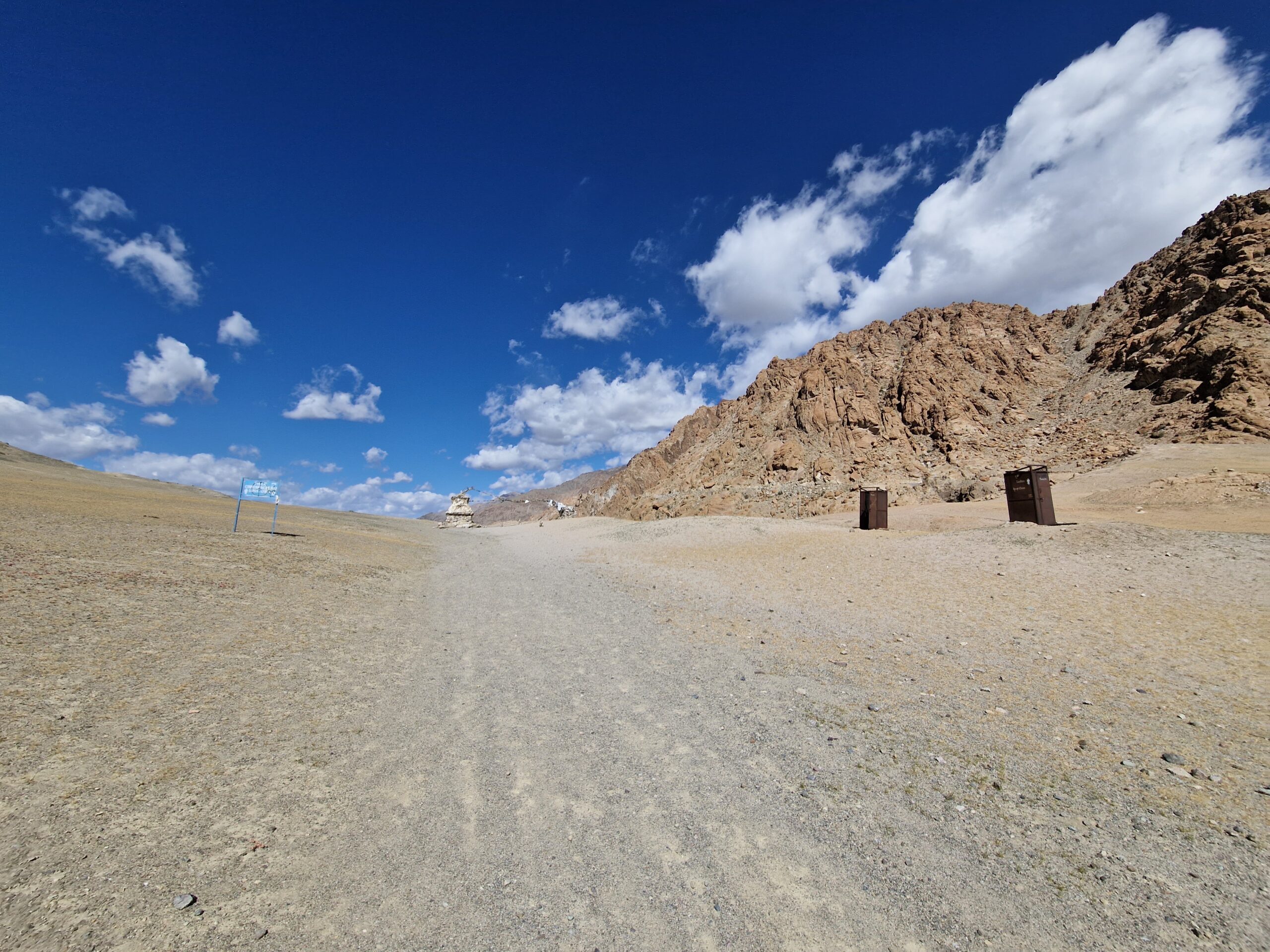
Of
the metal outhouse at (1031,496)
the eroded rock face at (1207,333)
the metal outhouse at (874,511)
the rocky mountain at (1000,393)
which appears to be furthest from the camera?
the rocky mountain at (1000,393)

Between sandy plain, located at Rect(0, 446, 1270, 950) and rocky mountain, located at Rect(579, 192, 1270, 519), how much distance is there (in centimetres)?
2652

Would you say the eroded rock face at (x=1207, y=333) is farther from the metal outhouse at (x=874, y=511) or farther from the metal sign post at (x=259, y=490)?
the metal sign post at (x=259, y=490)

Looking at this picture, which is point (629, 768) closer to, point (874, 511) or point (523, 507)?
point (874, 511)

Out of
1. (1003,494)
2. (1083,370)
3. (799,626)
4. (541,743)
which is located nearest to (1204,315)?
(1083,370)

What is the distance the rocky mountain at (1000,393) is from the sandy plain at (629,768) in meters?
26.5

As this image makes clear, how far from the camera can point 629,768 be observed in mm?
3709

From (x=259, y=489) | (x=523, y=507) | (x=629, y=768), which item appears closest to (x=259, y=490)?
(x=259, y=489)

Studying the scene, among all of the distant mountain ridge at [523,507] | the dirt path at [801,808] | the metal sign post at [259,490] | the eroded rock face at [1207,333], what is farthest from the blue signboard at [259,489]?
the distant mountain ridge at [523,507]

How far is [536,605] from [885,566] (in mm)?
7885

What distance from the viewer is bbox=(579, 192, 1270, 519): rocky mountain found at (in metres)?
29.9

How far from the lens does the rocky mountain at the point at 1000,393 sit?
29875 mm

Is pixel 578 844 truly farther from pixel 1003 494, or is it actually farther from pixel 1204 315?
pixel 1204 315

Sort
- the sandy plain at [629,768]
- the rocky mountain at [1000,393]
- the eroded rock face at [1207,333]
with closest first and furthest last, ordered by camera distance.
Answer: the sandy plain at [629,768], the eroded rock face at [1207,333], the rocky mountain at [1000,393]

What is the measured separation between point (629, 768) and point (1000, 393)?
167ft
